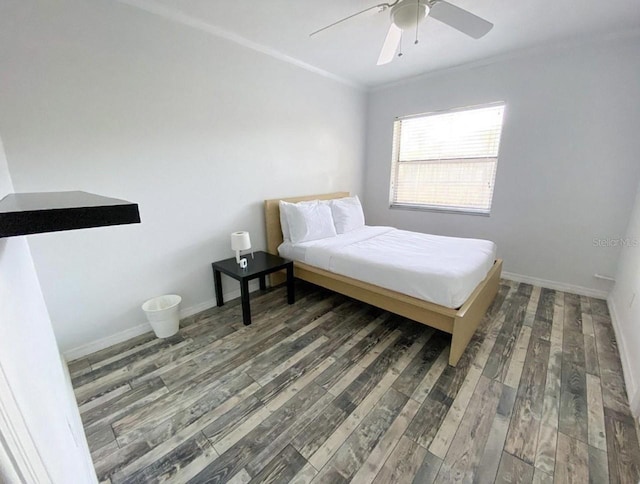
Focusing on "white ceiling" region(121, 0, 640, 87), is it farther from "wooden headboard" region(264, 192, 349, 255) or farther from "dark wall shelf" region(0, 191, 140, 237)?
"dark wall shelf" region(0, 191, 140, 237)

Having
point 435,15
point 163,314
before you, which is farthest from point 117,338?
point 435,15

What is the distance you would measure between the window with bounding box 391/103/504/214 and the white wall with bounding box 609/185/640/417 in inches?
48.6

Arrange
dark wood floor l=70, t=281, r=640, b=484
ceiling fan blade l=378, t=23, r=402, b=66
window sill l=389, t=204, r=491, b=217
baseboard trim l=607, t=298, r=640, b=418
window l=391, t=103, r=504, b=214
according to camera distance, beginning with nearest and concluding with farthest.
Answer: dark wood floor l=70, t=281, r=640, b=484 → baseboard trim l=607, t=298, r=640, b=418 → ceiling fan blade l=378, t=23, r=402, b=66 → window l=391, t=103, r=504, b=214 → window sill l=389, t=204, r=491, b=217

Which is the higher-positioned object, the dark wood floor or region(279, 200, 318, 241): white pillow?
region(279, 200, 318, 241): white pillow

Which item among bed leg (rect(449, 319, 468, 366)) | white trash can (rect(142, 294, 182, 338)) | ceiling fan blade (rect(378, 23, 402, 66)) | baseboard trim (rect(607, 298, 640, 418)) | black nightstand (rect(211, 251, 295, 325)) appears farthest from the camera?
black nightstand (rect(211, 251, 295, 325))

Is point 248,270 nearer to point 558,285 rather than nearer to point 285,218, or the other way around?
point 285,218

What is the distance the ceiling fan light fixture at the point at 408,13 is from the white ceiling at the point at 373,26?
0.95 feet

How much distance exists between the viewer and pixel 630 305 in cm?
209

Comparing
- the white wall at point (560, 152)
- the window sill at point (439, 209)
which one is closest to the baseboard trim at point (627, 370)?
the white wall at point (560, 152)

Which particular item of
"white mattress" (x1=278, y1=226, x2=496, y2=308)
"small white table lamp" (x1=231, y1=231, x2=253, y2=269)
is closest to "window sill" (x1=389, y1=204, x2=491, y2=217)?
"white mattress" (x1=278, y1=226, x2=496, y2=308)

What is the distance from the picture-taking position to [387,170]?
4164 mm

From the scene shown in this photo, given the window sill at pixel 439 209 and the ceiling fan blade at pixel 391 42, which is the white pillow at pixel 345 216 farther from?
the ceiling fan blade at pixel 391 42

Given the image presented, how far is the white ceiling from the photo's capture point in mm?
2041

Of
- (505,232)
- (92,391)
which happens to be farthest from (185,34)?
(505,232)
